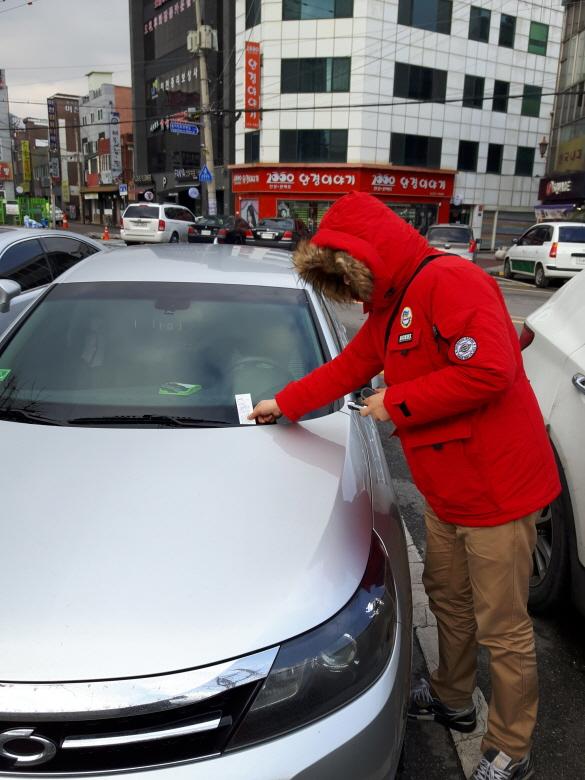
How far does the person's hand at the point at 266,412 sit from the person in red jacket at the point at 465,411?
1.40ft

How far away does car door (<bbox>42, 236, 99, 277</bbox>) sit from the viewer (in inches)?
281

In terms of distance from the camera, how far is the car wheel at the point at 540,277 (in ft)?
56.0

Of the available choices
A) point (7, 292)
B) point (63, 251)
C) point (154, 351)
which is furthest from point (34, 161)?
point (154, 351)

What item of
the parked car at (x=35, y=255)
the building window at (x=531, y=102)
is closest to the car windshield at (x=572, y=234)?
the parked car at (x=35, y=255)

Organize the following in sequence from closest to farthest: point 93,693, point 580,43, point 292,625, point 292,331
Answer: point 93,693
point 292,625
point 292,331
point 580,43

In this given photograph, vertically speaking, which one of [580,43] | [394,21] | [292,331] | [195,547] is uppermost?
[394,21]

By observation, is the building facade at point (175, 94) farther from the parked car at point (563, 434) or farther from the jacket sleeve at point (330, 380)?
the jacket sleeve at point (330, 380)

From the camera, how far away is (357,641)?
60.4 inches

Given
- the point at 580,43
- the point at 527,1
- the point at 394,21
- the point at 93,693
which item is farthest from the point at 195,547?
the point at 527,1

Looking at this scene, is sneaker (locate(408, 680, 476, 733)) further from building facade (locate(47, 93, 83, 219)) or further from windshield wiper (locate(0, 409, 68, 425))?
building facade (locate(47, 93, 83, 219))

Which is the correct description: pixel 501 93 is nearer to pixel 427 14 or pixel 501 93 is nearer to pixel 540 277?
pixel 427 14

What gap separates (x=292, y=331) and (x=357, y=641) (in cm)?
152

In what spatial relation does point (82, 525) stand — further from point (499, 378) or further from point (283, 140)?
point (283, 140)

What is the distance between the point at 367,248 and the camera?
1.80 m
